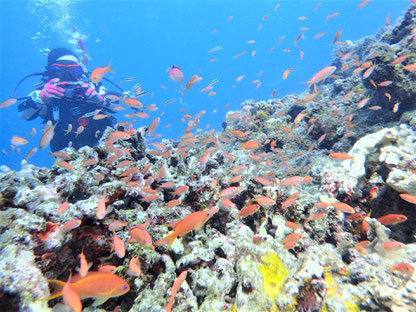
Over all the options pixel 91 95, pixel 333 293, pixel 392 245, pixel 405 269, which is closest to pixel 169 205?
pixel 333 293

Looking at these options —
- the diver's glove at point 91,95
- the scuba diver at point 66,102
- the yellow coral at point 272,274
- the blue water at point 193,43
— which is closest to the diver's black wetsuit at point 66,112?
the scuba diver at point 66,102

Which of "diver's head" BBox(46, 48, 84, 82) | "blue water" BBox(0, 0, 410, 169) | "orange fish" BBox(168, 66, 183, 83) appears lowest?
"orange fish" BBox(168, 66, 183, 83)

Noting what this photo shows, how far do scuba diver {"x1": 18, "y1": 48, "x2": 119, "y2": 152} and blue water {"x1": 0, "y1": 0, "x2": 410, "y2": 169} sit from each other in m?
92.3

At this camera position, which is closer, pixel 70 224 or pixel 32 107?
pixel 70 224

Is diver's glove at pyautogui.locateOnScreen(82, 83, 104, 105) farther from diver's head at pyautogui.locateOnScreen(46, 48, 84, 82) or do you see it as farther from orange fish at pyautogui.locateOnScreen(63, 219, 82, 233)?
orange fish at pyautogui.locateOnScreen(63, 219, 82, 233)

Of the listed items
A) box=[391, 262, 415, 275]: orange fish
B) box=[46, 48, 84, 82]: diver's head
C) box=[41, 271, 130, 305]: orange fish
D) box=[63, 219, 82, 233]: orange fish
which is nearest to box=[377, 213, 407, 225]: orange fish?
box=[391, 262, 415, 275]: orange fish

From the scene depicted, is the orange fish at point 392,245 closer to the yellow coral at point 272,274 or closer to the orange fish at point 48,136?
the yellow coral at point 272,274

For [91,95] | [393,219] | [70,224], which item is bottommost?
[393,219]

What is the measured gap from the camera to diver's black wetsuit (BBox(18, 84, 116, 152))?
26.5 feet

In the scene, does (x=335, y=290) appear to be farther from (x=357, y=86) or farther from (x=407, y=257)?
(x=357, y=86)

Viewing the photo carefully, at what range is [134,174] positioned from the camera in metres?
3.96

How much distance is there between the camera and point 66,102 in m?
8.33

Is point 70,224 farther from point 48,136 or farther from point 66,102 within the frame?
point 66,102

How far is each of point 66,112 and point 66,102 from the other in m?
0.47
